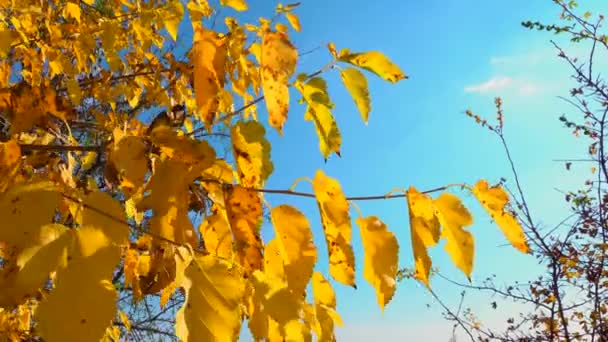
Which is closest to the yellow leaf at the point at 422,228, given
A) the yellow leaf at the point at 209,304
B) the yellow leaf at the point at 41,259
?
the yellow leaf at the point at 209,304

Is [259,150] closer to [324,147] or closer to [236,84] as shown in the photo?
[324,147]

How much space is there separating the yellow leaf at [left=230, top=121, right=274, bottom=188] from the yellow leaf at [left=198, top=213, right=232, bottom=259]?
11 centimetres

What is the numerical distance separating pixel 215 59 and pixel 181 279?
0.22 metres

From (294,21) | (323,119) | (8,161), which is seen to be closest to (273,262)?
(323,119)

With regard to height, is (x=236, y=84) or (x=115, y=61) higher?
(x=115, y=61)

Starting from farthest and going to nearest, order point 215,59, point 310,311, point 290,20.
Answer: point 290,20, point 310,311, point 215,59

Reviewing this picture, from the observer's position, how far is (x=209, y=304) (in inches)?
18.3

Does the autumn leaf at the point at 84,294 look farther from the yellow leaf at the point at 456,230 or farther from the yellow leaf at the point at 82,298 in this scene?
the yellow leaf at the point at 456,230

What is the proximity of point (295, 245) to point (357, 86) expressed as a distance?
0.24m

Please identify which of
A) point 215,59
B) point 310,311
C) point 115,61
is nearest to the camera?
point 215,59

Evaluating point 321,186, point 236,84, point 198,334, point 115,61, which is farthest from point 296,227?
point 115,61

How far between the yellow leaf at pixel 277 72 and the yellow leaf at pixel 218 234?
181 millimetres

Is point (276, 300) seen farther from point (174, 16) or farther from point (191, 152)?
point (174, 16)

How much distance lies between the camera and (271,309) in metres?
0.54
